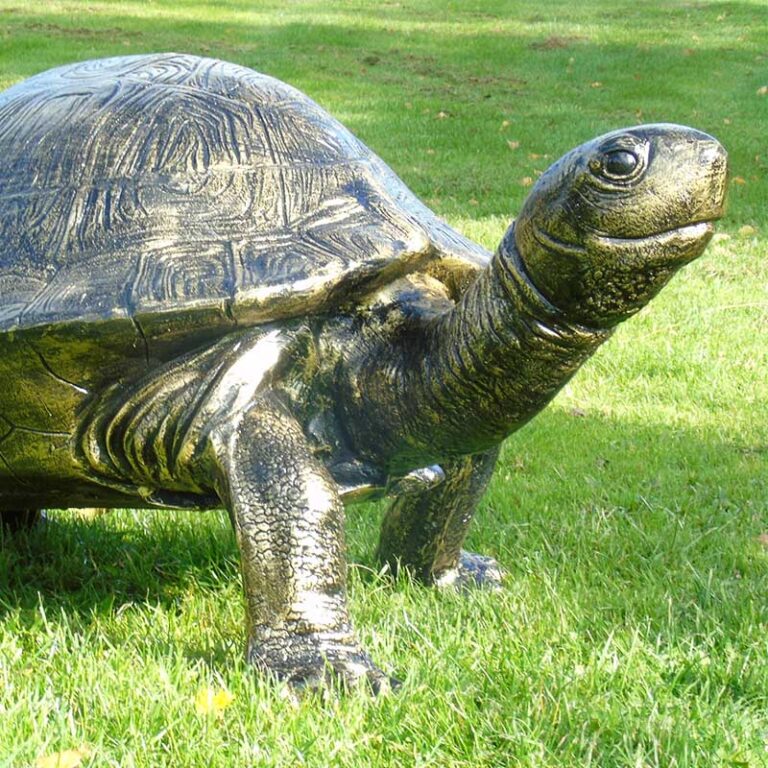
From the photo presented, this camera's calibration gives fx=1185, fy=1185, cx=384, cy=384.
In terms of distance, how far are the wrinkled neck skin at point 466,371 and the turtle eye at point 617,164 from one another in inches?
14.1

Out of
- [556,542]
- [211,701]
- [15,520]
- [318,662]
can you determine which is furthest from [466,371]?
[15,520]

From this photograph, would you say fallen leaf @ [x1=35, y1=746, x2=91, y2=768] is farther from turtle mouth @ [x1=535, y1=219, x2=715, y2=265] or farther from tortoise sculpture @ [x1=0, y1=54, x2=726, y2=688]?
turtle mouth @ [x1=535, y1=219, x2=715, y2=265]

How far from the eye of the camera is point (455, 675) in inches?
123

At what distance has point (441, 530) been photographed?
417cm

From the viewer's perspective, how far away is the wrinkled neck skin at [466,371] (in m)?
2.98

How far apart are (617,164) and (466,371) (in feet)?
2.44

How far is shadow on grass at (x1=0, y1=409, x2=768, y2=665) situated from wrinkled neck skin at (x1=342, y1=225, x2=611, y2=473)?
754mm

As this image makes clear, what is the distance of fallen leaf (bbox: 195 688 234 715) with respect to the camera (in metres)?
2.90

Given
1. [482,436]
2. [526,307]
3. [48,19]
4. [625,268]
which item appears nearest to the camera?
[625,268]

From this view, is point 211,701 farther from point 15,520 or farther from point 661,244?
point 15,520

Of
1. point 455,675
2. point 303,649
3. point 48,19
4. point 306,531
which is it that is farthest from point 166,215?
point 48,19

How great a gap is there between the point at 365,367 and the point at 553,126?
12.7 m

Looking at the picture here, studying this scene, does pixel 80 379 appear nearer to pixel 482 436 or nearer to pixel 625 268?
pixel 482 436

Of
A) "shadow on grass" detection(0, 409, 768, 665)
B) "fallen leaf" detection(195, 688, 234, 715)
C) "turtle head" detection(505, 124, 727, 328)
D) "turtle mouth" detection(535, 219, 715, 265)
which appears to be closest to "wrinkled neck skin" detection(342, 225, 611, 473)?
"turtle head" detection(505, 124, 727, 328)
